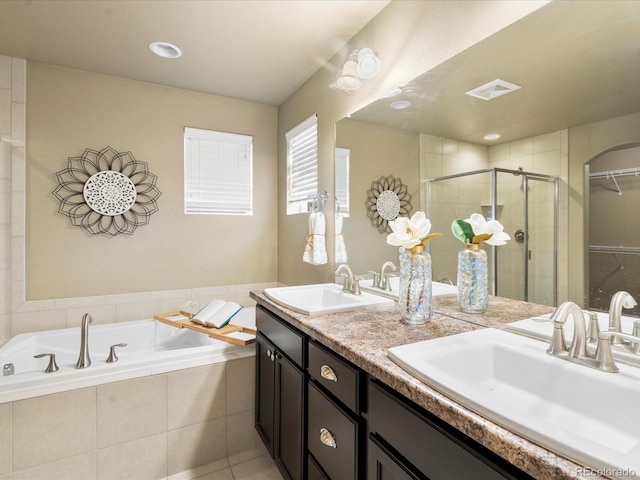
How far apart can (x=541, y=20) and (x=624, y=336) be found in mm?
1010

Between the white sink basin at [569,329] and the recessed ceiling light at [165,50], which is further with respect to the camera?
the recessed ceiling light at [165,50]

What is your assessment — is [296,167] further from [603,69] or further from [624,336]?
[624,336]

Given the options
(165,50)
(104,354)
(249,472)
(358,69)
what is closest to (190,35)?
(165,50)

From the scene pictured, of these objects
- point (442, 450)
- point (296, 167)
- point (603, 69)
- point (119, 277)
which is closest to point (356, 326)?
point (442, 450)

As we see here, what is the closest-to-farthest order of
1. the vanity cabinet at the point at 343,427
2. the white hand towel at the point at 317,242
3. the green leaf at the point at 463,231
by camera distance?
the vanity cabinet at the point at 343,427, the green leaf at the point at 463,231, the white hand towel at the point at 317,242

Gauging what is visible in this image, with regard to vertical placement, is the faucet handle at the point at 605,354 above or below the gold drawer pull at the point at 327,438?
above

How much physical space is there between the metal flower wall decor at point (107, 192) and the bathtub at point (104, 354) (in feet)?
2.59

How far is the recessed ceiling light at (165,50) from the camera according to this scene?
2.17 m

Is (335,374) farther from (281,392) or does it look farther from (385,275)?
(385,275)

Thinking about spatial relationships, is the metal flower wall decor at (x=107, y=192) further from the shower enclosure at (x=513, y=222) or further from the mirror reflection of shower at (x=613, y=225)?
the mirror reflection of shower at (x=613, y=225)

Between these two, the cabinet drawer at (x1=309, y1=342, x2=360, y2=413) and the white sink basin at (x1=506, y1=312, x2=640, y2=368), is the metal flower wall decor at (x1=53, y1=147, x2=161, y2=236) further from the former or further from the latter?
the white sink basin at (x1=506, y1=312, x2=640, y2=368)

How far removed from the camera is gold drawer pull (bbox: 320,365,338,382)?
44.6 inches

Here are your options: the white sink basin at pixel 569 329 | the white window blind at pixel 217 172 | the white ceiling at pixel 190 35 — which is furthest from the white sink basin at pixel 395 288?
the white window blind at pixel 217 172

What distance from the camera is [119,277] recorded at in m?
2.69
